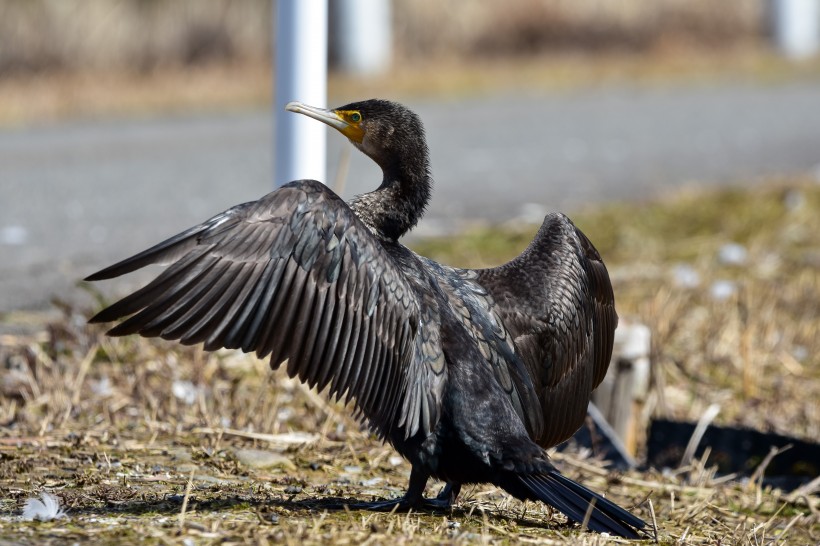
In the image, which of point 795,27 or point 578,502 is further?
point 795,27

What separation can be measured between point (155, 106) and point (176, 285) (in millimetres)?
8538

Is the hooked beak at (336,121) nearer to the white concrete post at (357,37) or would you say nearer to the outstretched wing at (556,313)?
the outstretched wing at (556,313)

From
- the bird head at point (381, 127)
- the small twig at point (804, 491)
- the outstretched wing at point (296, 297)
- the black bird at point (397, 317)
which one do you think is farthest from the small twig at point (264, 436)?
the small twig at point (804, 491)

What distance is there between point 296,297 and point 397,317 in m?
0.30

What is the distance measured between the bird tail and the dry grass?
6cm

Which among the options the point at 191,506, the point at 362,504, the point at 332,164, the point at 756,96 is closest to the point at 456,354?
the point at 362,504

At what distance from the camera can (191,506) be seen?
362cm

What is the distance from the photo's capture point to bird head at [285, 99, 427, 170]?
13.5 ft

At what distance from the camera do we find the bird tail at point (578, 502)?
11.7 feet

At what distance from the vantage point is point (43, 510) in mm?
3410

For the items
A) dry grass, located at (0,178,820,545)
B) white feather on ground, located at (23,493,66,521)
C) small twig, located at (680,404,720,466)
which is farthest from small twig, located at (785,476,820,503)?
white feather on ground, located at (23,493,66,521)

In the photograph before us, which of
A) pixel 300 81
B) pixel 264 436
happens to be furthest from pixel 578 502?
pixel 300 81

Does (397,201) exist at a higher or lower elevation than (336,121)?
lower

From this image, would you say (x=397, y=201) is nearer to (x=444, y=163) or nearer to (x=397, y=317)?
Result: (x=397, y=317)
